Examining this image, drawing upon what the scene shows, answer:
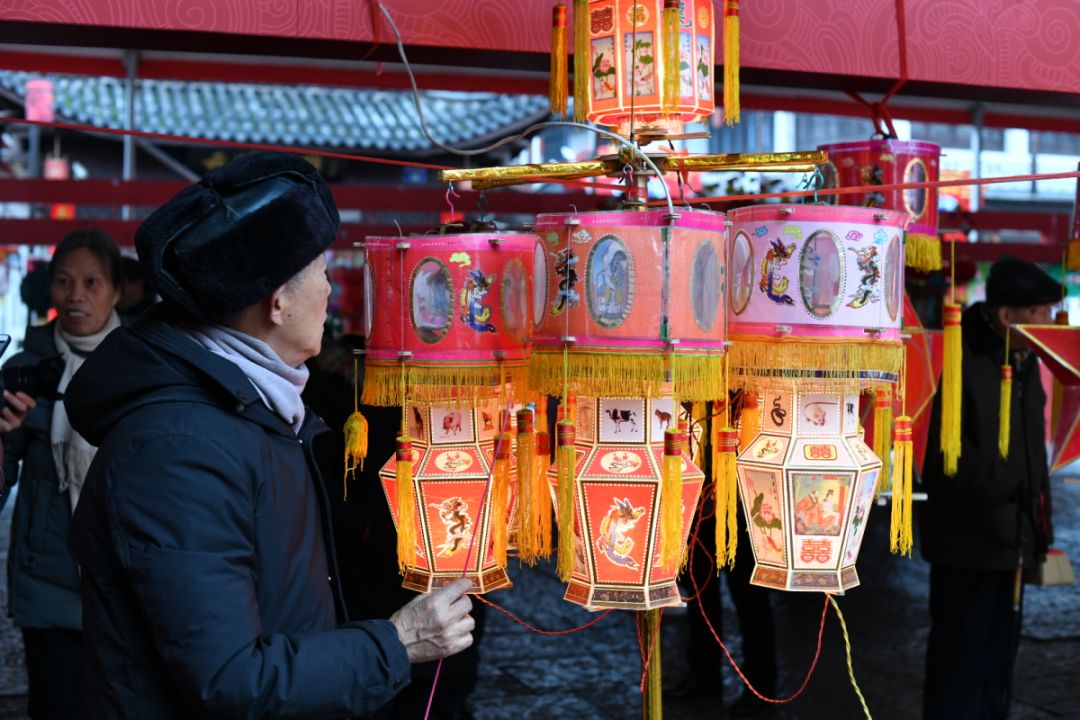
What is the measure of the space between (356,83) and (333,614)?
3314mm

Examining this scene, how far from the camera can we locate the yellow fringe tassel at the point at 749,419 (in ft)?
7.23

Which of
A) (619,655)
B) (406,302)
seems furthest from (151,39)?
(619,655)

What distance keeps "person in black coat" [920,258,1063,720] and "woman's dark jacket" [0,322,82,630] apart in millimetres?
2341

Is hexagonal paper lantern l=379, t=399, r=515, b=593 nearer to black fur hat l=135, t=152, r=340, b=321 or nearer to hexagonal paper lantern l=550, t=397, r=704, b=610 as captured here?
hexagonal paper lantern l=550, t=397, r=704, b=610

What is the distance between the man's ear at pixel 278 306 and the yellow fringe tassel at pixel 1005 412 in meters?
1.97

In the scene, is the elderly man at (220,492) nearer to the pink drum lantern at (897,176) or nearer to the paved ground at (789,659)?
the pink drum lantern at (897,176)

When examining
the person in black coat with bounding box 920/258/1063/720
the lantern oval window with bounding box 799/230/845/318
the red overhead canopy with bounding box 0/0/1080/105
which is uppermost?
the red overhead canopy with bounding box 0/0/1080/105

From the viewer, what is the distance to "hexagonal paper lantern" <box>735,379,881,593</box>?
2092 mm

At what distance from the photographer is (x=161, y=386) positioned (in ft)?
4.66

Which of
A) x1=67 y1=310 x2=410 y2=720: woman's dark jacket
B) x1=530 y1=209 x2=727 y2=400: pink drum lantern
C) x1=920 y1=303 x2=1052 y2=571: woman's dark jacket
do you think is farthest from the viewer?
x1=920 y1=303 x2=1052 y2=571: woman's dark jacket

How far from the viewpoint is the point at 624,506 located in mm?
1970

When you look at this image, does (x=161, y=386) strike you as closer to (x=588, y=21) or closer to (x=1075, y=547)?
(x=588, y=21)

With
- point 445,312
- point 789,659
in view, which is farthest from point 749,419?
point 789,659

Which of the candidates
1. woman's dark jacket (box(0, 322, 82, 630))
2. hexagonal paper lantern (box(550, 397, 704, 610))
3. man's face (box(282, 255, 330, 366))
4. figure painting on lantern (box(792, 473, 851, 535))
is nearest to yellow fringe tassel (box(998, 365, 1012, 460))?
figure painting on lantern (box(792, 473, 851, 535))
